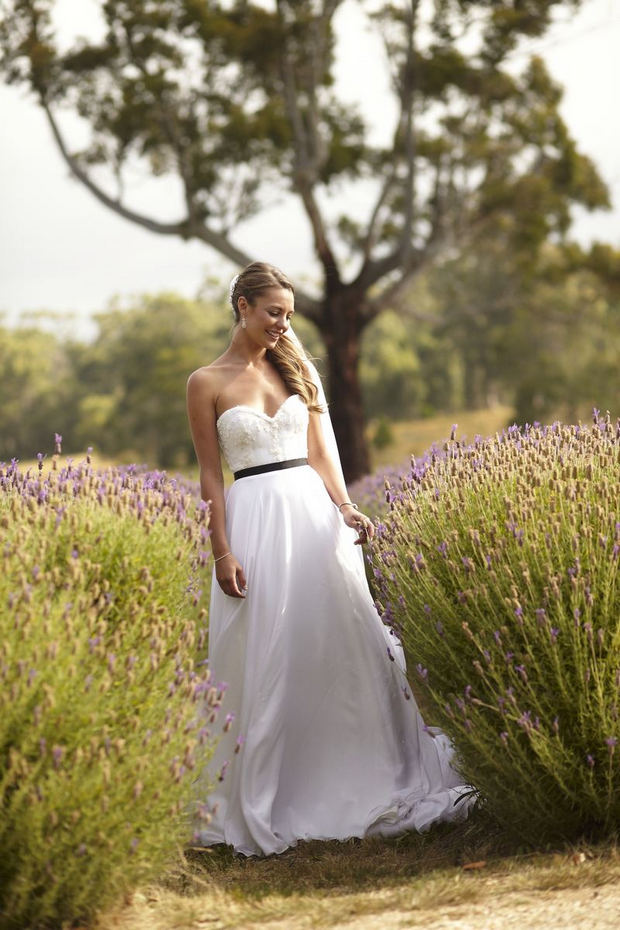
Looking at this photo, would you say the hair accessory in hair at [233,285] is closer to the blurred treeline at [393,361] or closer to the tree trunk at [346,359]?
the tree trunk at [346,359]

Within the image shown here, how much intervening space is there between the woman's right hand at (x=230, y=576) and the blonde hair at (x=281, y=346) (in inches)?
32.1

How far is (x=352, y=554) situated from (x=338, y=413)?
1331 centimetres

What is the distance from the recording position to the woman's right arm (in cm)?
438

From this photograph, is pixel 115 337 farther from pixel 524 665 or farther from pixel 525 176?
pixel 524 665

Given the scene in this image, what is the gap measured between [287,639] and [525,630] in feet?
3.92

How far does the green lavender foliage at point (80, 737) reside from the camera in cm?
293

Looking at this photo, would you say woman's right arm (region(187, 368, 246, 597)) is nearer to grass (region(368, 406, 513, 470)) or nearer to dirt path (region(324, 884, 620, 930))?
dirt path (region(324, 884, 620, 930))

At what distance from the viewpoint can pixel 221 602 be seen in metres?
4.55

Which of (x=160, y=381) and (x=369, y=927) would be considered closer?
(x=369, y=927)

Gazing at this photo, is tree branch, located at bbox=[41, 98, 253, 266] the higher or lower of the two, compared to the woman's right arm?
higher

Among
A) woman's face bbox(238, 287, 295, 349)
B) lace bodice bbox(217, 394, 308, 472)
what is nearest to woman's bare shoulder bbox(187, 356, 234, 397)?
lace bodice bbox(217, 394, 308, 472)

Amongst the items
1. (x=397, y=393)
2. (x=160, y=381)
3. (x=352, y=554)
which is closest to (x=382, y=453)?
(x=160, y=381)

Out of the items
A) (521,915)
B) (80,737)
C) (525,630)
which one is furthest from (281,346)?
(521,915)

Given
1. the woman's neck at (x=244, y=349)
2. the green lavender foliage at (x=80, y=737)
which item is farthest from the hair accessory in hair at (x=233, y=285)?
the green lavender foliage at (x=80, y=737)
